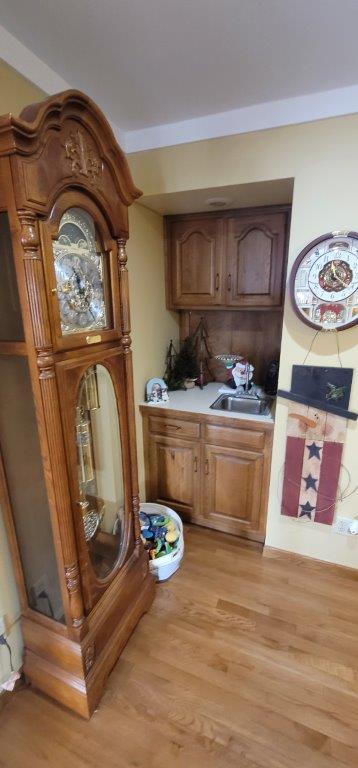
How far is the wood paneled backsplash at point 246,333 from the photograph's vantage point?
2365 mm

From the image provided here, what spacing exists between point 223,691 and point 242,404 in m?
1.41

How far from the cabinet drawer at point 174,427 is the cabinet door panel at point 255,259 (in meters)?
0.83

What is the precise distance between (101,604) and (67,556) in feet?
1.23

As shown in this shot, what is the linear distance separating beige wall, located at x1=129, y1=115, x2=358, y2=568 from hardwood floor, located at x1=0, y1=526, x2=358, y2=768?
0.45m

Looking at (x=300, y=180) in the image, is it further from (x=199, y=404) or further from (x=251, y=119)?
(x=199, y=404)

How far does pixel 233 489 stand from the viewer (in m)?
2.09

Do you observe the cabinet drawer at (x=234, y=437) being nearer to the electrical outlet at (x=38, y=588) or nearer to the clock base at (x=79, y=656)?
the clock base at (x=79, y=656)

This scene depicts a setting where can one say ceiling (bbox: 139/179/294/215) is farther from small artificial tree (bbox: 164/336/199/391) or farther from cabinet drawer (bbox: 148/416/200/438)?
cabinet drawer (bbox: 148/416/200/438)

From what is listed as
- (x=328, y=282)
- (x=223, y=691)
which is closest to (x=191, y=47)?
(x=328, y=282)

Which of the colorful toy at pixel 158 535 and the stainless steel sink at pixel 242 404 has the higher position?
the stainless steel sink at pixel 242 404

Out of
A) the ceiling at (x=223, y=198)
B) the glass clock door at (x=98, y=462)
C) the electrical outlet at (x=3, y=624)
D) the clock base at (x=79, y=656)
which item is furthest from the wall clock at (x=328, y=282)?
the electrical outlet at (x=3, y=624)

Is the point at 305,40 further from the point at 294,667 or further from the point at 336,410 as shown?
the point at 294,667

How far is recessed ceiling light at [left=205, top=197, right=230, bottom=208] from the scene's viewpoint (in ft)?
6.17

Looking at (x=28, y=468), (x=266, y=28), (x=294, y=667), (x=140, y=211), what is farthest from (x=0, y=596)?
(x=266, y=28)
